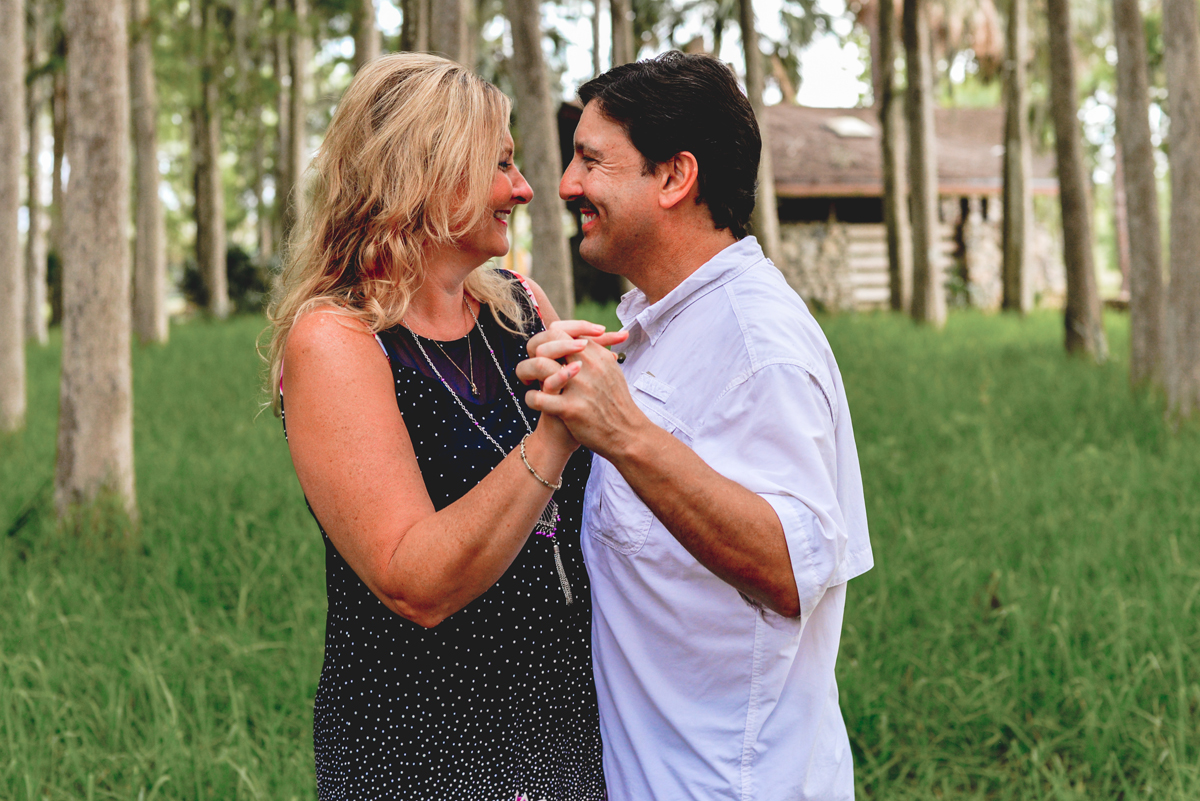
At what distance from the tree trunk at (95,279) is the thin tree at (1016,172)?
1402 centimetres

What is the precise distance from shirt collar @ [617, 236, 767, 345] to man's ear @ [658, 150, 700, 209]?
0.45 feet

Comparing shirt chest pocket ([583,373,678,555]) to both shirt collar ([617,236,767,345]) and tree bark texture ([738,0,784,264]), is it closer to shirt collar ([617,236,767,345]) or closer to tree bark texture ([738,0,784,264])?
Result: shirt collar ([617,236,767,345])

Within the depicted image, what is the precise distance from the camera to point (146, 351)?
1209 cm

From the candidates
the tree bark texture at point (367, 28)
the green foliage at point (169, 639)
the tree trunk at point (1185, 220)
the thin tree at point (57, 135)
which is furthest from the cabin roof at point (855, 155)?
the green foliage at point (169, 639)

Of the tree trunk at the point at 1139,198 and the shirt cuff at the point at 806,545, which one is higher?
the tree trunk at the point at 1139,198

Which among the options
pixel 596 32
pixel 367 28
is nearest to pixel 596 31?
pixel 596 32

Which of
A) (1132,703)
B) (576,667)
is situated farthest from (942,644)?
(576,667)

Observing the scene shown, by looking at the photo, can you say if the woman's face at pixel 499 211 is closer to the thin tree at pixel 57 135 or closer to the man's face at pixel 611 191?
the man's face at pixel 611 191

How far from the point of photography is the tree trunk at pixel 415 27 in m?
8.76

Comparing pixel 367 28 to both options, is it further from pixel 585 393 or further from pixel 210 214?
pixel 585 393

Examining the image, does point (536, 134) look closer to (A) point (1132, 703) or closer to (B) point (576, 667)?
(A) point (1132, 703)

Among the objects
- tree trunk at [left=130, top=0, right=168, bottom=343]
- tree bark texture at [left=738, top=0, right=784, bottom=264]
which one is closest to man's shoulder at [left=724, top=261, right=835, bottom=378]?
tree bark texture at [left=738, top=0, right=784, bottom=264]

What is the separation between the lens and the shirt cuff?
1.58m

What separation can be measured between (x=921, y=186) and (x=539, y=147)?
8238 millimetres
